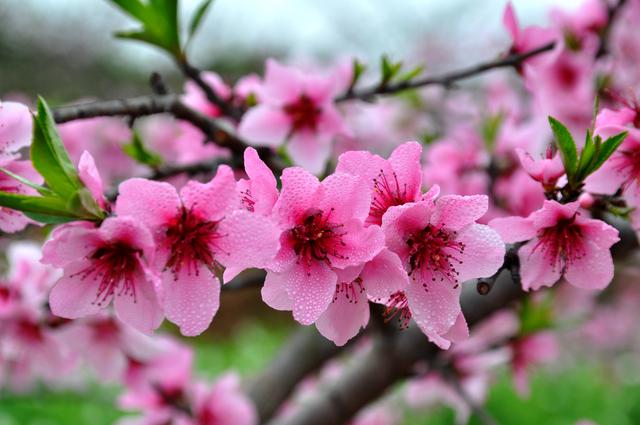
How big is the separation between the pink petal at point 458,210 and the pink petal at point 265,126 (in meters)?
0.53

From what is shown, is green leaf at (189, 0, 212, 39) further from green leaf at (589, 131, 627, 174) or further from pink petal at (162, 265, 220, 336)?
green leaf at (589, 131, 627, 174)

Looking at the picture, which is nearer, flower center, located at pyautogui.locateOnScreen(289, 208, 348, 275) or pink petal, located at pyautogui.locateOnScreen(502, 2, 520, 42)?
flower center, located at pyautogui.locateOnScreen(289, 208, 348, 275)

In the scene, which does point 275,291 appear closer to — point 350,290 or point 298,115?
point 350,290

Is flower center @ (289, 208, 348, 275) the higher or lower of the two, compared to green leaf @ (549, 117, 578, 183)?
lower

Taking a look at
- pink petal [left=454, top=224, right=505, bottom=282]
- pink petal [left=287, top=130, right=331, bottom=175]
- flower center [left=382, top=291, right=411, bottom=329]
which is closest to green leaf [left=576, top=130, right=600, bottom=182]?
pink petal [left=454, top=224, right=505, bottom=282]

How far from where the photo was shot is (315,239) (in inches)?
26.3

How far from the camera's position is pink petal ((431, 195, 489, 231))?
0.65 metres

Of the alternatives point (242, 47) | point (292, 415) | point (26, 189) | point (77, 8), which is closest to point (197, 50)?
point (242, 47)

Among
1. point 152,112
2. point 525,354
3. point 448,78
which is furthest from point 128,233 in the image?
point 525,354

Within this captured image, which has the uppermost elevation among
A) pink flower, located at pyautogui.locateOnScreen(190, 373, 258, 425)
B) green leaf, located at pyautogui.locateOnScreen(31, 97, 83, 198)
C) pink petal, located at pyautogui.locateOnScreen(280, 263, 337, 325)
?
green leaf, located at pyautogui.locateOnScreen(31, 97, 83, 198)

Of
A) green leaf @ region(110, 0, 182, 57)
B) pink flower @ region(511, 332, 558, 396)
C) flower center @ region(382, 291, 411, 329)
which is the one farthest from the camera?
pink flower @ region(511, 332, 558, 396)

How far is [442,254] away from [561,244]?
0.15m

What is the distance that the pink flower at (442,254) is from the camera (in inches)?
25.6

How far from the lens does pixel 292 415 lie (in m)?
1.62
